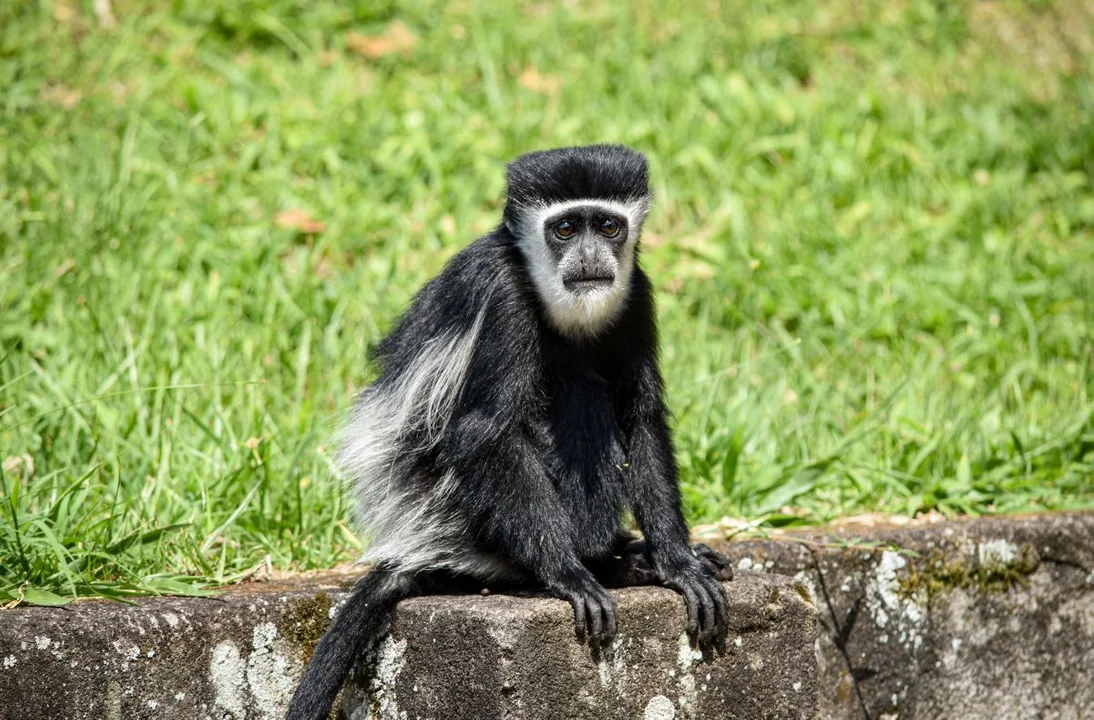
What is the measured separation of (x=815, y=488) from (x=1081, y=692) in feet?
3.77

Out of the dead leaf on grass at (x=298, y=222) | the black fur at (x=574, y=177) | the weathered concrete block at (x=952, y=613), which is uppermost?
the black fur at (x=574, y=177)

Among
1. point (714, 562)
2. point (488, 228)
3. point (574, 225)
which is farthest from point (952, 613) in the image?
point (488, 228)

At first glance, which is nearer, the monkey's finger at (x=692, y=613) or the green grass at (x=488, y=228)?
the monkey's finger at (x=692, y=613)

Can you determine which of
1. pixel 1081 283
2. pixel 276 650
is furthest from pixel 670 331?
pixel 276 650

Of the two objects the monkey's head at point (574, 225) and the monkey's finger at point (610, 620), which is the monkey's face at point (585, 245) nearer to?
the monkey's head at point (574, 225)

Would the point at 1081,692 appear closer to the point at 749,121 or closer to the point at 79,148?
the point at 749,121

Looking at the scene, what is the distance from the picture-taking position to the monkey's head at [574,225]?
10.2 feet

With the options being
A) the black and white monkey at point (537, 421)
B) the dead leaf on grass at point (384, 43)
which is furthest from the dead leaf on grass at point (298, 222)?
the black and white monkey at point (537, 421)

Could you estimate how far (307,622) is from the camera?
292 cm

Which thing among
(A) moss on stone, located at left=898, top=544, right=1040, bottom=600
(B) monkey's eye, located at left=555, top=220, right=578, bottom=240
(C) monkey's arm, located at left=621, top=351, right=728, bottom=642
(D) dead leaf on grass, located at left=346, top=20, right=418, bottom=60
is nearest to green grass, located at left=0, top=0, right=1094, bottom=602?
(D) dead leaf on grass, located at left=346, top=20, right=418, bottom=60

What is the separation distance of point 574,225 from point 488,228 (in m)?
3.06

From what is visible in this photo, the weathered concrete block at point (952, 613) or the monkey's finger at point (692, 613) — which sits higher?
the monkey's finger at point (692, 613)

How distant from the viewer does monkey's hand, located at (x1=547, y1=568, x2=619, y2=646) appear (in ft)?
8.80

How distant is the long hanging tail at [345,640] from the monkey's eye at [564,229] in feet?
3.38
